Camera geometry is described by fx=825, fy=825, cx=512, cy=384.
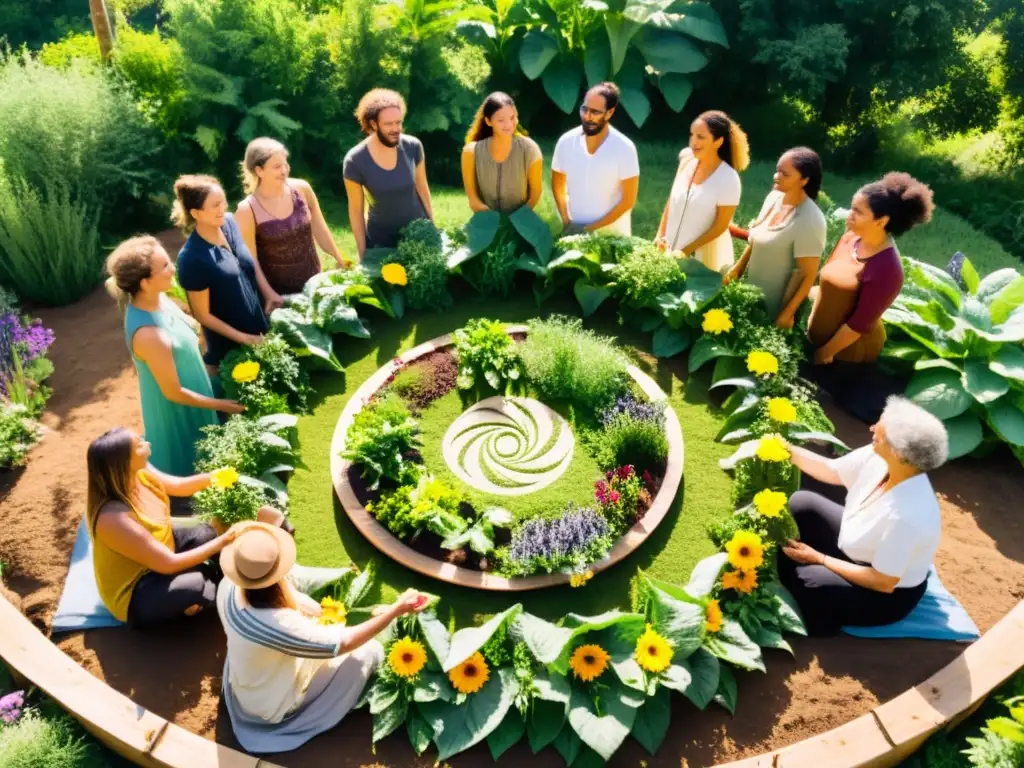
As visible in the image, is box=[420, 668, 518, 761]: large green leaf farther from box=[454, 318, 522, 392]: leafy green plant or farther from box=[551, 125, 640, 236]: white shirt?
box=[551, 125, 640, 236]: white shirt

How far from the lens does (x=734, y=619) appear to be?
4852 mm

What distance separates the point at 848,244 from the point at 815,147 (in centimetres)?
654

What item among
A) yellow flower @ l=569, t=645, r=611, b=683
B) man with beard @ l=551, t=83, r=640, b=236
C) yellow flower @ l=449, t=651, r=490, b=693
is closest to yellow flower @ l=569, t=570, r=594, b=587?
yellow flower @ l=569, t=645, r=611, b=683

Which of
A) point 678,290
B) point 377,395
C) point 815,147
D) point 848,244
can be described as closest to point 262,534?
point 377,395

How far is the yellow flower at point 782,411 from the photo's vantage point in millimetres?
5508

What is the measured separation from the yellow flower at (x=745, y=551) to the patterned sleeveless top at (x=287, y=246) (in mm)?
4184

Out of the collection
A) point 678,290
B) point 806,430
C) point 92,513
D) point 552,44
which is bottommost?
point 92,513

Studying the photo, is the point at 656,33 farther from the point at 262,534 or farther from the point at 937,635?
the point at 262,534

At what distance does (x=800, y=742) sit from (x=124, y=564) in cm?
393

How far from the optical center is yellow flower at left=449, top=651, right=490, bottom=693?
4492 mm

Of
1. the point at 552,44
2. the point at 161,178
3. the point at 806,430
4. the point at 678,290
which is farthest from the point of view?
the point at 552,44

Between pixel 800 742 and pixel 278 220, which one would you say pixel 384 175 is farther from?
pixel 800 742

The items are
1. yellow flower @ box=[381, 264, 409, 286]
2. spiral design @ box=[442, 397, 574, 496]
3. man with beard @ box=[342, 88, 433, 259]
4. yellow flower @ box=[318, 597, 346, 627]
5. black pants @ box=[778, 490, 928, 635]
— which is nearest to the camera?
yellow flower @ box=[318, 597, 346, 627]

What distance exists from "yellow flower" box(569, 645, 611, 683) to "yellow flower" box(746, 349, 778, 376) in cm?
249
